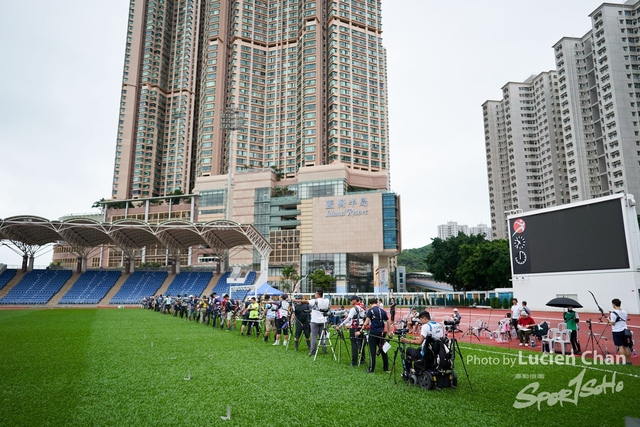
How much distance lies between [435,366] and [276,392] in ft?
9.89

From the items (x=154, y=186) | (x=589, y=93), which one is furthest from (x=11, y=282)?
A: (x=589, y=93)

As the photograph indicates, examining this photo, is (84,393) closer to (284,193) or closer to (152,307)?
(152,307)

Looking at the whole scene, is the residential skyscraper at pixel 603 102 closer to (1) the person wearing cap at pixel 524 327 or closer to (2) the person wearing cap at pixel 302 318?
(1) the person wearing cap at pixel 524 327

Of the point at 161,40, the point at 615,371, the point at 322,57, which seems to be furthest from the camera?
the point at 161,40

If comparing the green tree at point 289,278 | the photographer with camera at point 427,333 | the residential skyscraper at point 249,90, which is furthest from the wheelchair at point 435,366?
the residential skyscraper at point 249,90

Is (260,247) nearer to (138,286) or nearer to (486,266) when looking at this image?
(138,286)

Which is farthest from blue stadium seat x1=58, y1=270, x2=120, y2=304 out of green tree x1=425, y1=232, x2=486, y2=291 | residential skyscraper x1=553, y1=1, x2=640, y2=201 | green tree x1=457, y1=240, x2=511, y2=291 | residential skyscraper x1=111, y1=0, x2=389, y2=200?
residential skyscraper x1=553, y1=1, x2=640, y2=201

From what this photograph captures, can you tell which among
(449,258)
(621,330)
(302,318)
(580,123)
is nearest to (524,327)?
(621,330)

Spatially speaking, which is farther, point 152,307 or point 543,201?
point 543,201

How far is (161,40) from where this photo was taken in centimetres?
11794

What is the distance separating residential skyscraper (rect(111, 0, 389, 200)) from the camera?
9194 cm

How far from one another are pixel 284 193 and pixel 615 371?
74248mm

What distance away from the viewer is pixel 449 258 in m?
64.2

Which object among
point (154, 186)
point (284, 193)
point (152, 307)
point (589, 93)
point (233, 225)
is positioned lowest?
point (152, 307)
